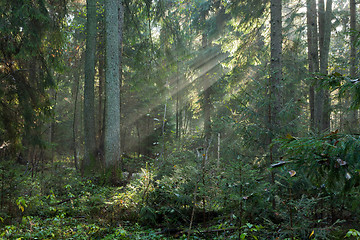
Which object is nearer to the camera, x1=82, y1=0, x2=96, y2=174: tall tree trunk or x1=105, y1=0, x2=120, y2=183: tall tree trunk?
x1=105, y1=0, x2=120, y2=183: tall tree trunk

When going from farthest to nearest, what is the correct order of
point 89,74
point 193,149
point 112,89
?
1. point 89,74
2. point 193,149
3. point 112,89

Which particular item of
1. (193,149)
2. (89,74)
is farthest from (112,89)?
(193,149)

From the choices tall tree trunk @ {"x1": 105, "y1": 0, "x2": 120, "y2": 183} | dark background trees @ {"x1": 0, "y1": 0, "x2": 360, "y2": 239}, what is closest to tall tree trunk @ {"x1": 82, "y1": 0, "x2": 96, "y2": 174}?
dark background trees @ {"x1": 0, "y1": 0, "x2": 360, "y2": 239}

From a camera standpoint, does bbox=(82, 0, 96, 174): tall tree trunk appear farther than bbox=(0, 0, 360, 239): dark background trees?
Yes

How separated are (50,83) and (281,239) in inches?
351

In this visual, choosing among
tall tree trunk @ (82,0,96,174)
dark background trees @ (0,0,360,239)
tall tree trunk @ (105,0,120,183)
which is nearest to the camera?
dark background trees @ (0,0,360,239)

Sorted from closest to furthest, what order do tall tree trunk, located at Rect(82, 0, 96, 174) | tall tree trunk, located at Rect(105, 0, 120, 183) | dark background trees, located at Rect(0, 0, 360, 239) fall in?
dark background trees, located at Rect(0, 0, 360, 239)
tall tree trunk, located at Rect(105, 0, 120, 183)
tall tree trunk, located at Rect(82, 0, 96, 174)

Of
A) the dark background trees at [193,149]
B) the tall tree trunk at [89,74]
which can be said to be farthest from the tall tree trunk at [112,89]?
the tall tree trunk at [89,74]

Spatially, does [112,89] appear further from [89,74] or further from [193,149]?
[193,149]

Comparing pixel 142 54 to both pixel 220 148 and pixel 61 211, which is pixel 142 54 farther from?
pixel 61 211

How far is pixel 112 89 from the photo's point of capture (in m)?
8.52

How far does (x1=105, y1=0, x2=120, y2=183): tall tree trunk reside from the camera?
27.5 ft

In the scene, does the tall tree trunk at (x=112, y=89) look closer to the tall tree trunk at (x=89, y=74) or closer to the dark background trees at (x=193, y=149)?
the dark background trees at (x=193, y=149)

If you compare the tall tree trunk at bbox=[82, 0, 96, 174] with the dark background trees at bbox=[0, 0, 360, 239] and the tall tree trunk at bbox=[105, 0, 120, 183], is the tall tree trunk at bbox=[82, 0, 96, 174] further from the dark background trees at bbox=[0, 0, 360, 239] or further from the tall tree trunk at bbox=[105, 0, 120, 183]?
the tall tree trunk at bbox=[105, 0, 120, 183]
